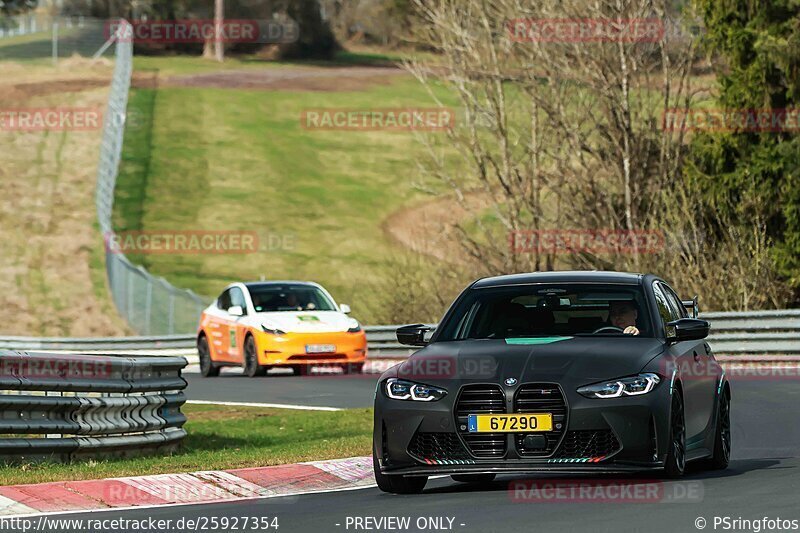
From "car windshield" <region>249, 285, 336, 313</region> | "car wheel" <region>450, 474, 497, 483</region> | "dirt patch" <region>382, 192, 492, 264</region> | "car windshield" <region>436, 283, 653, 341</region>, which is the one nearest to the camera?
"car windshield" <region>436, 283, 653, 341</region>

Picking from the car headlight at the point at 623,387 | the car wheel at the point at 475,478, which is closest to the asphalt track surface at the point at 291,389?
the car wheel at the point at 475,478

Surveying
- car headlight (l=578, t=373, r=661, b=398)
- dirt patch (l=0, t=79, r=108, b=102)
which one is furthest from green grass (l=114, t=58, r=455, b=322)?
car headlight (l=578, t=373, r=661, b=398)

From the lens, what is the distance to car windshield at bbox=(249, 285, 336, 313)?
2770cm

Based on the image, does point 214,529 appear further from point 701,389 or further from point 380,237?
point 380,237

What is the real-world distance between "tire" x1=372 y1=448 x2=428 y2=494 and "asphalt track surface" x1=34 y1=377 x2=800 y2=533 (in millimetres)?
85

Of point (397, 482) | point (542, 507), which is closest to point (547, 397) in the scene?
point (542, 507)

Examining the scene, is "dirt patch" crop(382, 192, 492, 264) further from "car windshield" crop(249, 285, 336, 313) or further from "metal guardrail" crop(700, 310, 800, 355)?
"metal guardrail" crop(700, 310, 800, 355)

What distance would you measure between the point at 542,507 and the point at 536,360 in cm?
116

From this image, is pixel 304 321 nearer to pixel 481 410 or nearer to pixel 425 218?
pixel 481 410

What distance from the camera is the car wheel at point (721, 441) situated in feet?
40.8

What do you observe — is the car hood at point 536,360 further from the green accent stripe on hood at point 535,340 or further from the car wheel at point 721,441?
the car wheel at point 721,441

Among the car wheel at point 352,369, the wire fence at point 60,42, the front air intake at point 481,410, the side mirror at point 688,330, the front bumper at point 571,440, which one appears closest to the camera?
the front bumper at point 571,440

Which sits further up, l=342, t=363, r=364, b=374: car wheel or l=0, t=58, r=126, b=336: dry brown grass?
l=342, t=363, r=364, b=374: car wheel

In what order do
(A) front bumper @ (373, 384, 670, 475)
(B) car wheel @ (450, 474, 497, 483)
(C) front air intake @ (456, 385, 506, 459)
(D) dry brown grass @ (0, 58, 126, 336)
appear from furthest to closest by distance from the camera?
(D) dry brown grass @ (0, 58, 126, 336)
(B) car wheel @ (450, 474, 497, 483)
(C) front air intake @ (456, 385, 506, 459)
(A) front bumper @ (373, 384, 670, 475)
